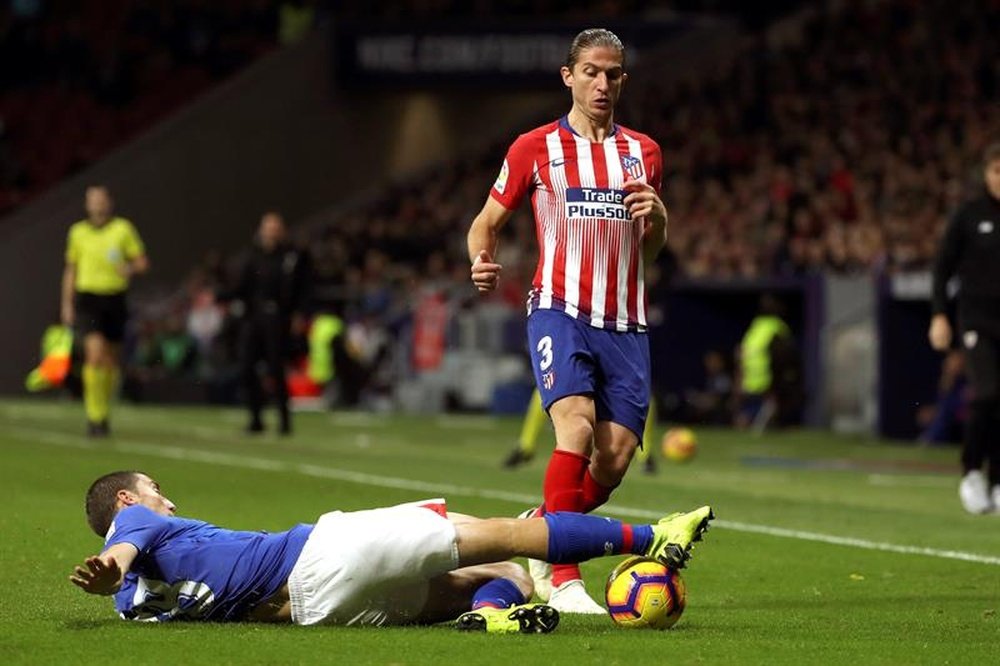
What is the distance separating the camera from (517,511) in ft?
44.1

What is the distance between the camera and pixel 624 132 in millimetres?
Result: 9031

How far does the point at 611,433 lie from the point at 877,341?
15317 millimetres

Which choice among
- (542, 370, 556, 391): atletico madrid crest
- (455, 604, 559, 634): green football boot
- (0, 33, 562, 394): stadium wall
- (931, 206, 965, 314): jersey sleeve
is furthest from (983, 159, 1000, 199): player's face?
(0, 33, 562, 394): stadium wall

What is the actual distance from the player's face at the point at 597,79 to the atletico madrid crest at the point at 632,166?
20 cm

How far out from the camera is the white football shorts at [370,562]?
760 centimetres

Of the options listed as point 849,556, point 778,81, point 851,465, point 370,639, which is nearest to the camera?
point 370,639

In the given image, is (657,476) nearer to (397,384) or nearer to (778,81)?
(397,384)

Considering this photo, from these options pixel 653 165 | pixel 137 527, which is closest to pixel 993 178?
pixel 653 165

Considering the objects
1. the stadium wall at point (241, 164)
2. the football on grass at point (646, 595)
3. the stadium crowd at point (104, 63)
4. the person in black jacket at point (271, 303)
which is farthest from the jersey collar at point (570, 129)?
the stadium crowd at point (104, 63)

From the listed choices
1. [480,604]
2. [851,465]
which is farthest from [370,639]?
[851,465]

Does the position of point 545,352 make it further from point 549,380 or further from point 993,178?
point 993,178

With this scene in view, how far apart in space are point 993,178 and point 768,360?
11699 millimetres

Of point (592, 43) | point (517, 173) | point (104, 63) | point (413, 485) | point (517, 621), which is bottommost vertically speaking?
point (413, 485)

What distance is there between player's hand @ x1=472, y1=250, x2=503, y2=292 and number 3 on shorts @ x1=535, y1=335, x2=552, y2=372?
33cm
